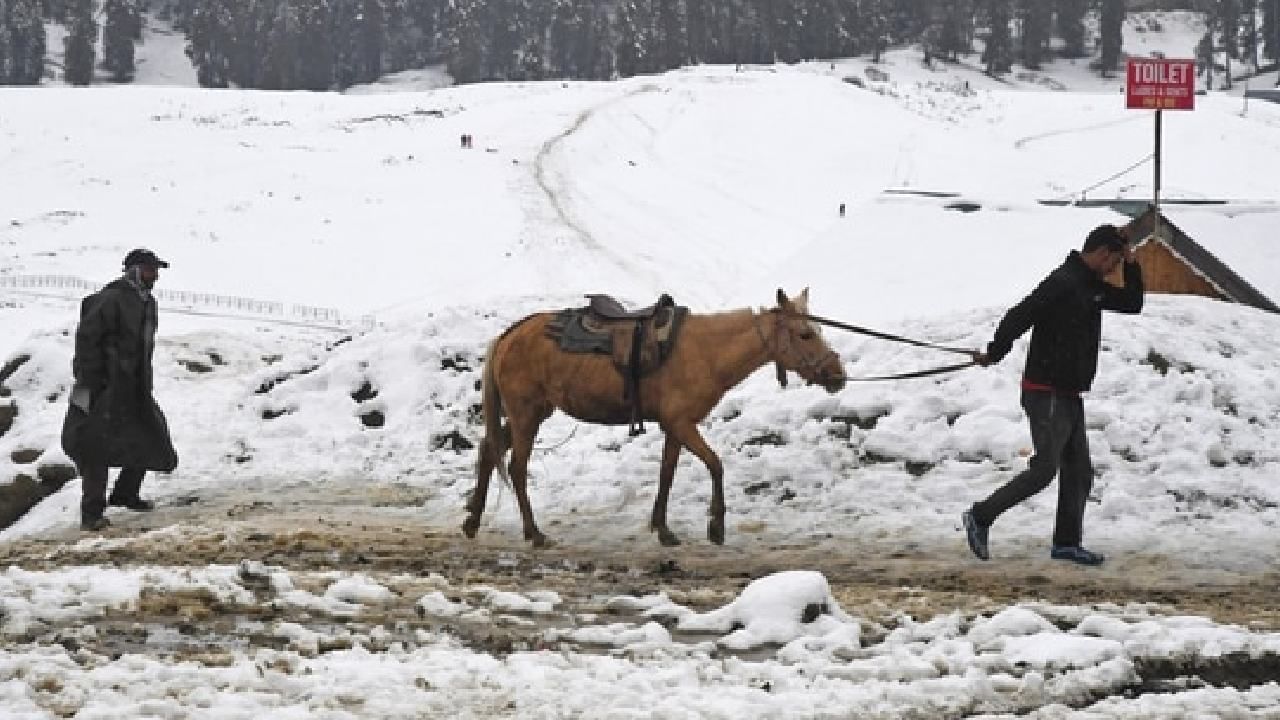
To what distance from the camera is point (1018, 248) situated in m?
28.0

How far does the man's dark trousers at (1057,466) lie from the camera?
9266 millimetres

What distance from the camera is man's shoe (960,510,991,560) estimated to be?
31.1 feet

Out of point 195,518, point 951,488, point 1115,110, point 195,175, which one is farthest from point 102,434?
point 1115,110

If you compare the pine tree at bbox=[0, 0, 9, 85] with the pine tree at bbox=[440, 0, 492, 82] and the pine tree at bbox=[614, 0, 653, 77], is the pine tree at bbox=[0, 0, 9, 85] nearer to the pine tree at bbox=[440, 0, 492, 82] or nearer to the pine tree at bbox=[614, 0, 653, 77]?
the pine tree at bbox=[440, 0, 492, 82]

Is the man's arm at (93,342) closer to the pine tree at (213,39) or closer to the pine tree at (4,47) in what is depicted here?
the pine tree at (213,39)

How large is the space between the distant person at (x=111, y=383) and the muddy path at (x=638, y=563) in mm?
590

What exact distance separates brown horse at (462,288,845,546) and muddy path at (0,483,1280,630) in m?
0.54

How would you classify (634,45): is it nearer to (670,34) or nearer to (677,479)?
(670,34)

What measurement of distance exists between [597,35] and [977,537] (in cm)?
14719

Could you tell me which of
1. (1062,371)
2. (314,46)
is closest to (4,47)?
(314,46)

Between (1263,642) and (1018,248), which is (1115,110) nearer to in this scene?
(1018,248)

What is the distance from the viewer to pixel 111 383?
41.4 ft

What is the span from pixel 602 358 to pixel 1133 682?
5797 mm

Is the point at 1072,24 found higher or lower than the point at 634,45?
higher
